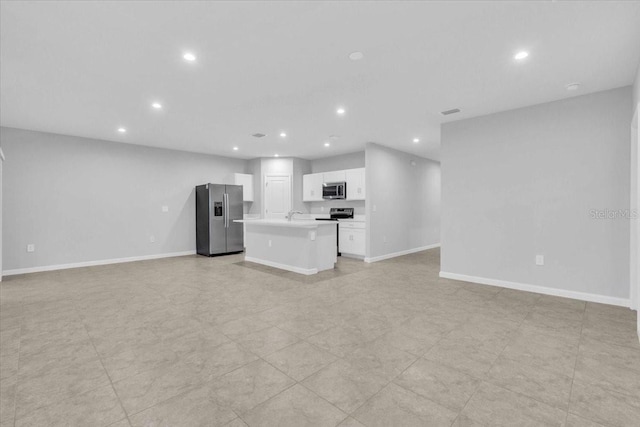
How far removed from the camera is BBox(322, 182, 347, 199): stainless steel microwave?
23.6ft

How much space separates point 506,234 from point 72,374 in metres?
5.01

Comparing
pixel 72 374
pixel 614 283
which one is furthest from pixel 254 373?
pixel 614 283

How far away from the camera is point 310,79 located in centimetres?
329

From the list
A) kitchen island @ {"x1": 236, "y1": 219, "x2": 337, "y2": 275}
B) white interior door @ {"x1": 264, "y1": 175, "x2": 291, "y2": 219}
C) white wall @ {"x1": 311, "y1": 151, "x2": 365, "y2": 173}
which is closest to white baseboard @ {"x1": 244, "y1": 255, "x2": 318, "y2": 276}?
kitchen island @ {"x1": 236, "y1": 219, "x2": 337, "y2": 275}

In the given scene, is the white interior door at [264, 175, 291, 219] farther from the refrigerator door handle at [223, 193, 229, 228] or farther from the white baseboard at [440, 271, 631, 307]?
the white baseboard at [440, 271, 631, 307]

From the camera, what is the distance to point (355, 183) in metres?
7.00

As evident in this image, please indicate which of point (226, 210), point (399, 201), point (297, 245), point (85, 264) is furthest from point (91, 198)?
point (399, 201)

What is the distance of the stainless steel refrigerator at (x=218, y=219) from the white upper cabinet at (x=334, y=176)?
7.48 feet

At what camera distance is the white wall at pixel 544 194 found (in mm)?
3539

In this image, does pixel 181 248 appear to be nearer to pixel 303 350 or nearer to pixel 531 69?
pixel 303 350

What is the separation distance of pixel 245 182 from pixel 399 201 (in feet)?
13.7

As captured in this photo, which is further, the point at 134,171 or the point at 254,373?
the point at 134,171

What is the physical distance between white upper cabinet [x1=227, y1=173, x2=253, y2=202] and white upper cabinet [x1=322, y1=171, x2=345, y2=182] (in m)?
2.18

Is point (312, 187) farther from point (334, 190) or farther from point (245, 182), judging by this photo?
point (245, 182)
